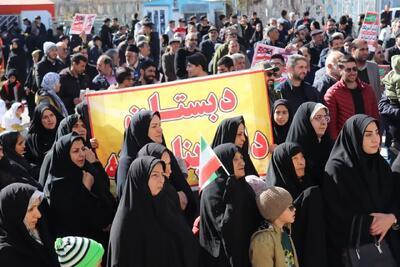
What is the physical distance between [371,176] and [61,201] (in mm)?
2218

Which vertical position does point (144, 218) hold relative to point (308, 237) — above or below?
above

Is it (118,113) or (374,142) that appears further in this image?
(118,113)

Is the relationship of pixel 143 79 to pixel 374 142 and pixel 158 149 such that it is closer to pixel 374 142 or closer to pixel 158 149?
pixel 158 149

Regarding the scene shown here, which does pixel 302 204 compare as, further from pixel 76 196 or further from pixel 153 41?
pixel 153 41

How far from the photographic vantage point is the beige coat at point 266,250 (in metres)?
4.19

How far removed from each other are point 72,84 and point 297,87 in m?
3.13

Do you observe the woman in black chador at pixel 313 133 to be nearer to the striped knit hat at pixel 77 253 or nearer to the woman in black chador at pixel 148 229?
the woman in black chador at pixel 148 229

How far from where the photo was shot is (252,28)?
1728cm

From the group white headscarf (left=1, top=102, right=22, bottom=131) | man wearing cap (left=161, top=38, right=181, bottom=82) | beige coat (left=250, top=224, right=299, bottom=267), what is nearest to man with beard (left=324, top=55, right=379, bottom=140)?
beige coat (left=250, top=224, right=299, bottom=267)

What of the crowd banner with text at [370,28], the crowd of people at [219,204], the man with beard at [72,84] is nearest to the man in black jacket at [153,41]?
the crowd banner with text at [370,28]

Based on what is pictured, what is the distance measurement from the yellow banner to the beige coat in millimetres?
1879

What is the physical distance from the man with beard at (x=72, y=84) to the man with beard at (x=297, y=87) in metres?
2.75

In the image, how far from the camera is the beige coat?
419cm

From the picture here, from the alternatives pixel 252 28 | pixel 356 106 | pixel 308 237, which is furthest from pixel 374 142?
pixel 252 28
